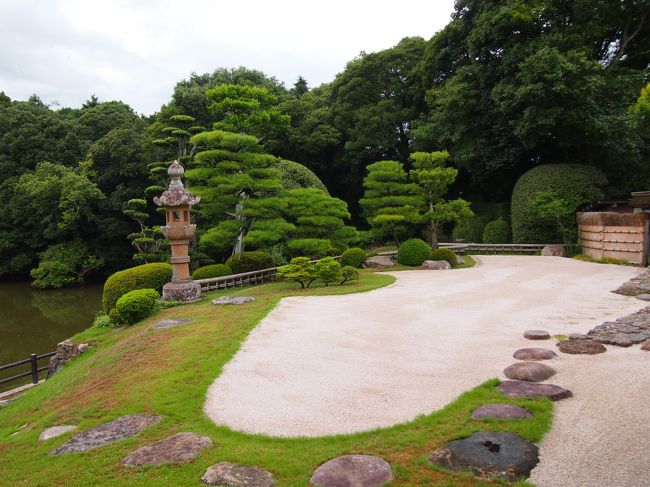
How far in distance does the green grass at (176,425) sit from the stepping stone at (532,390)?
0.17 metres

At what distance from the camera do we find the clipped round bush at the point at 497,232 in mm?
26750

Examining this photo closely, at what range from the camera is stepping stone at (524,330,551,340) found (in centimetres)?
851

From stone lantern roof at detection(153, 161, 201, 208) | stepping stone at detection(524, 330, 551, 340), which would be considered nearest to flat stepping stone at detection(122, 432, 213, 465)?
stepping stone at detection(524, 330, 551, 340)

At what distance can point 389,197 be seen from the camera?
73.5 ft

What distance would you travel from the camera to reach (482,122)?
86.1 ft

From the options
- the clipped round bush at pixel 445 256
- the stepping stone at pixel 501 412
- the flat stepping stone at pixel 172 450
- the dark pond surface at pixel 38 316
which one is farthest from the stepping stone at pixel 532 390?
the clipped round bush at pixel 445 256

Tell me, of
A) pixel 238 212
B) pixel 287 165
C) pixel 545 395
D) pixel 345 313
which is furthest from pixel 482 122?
pixel 545 395

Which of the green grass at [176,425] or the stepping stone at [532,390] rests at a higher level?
the stepping stone at [532,390]

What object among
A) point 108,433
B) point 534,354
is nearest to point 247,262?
point 534,354

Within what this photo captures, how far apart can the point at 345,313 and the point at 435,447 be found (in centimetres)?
674

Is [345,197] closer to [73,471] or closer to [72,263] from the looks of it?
[72,263]

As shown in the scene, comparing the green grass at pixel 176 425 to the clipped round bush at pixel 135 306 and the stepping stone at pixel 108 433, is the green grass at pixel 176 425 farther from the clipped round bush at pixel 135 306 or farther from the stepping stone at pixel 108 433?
the clipped round bush at pixel 135 306

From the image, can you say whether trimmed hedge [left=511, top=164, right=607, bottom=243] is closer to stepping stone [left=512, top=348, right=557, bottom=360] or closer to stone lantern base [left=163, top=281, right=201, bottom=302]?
stone lantern base [left=163, top=281, right=201, bottom=302]

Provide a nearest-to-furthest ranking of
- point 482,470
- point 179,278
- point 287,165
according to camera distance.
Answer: point 482,470 → point 179,278 → point 287,165
